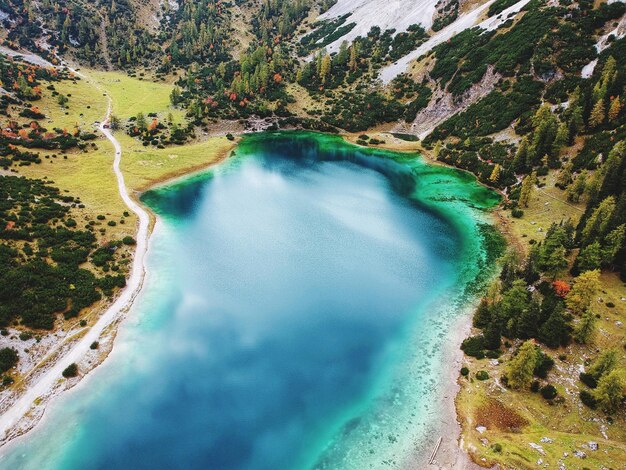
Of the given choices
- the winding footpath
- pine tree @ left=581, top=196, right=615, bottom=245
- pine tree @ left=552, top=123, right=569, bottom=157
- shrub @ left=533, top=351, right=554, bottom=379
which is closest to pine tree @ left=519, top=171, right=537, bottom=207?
pine tree @ left=552, top=123, right=569, bottom=157

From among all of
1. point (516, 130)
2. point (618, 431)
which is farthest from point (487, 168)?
point (618, 431)

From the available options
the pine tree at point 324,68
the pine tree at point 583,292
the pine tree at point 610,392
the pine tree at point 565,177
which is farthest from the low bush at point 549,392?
the pine tree at point 324,68

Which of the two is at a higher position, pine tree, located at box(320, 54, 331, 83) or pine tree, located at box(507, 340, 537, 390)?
pine tree, located at box(320, 54, 331, 83)

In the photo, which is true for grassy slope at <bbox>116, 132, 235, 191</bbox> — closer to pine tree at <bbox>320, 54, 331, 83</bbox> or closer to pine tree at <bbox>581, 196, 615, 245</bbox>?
pine tree at <bbox>320, 54, 331, 83</bbox>

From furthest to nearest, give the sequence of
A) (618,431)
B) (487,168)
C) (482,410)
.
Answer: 1. (487,168)
2. (482,410)
3. (618,431)

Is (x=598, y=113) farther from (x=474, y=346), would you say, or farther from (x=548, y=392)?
(x=548, y=392)

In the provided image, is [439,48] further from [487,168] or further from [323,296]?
[323,296]
